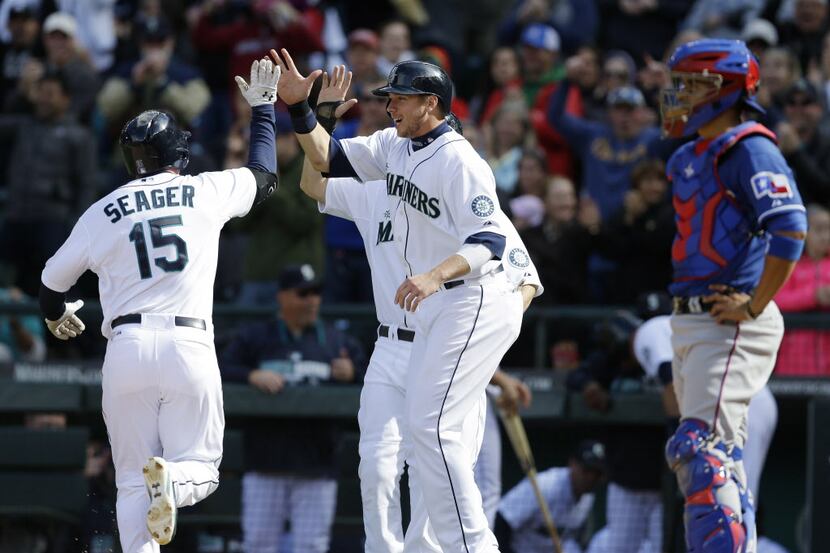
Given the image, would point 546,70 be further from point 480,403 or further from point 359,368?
point 480,403

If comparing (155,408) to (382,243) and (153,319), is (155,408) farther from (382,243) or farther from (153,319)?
(382,243)

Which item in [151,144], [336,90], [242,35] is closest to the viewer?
[151,144]

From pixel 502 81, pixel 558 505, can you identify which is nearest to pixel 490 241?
pixel 558 505

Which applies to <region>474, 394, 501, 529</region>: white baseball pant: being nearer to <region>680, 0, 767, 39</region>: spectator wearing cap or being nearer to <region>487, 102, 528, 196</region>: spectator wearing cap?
<region>487, 102, 528, 196</region>: spectator wearing cap

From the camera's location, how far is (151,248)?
21.7ft

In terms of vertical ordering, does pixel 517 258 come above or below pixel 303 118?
below

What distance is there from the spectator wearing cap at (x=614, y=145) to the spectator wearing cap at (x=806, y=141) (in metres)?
0.97

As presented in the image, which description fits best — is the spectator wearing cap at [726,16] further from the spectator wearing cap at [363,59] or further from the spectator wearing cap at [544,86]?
the spectator wearing cap at [363,59]

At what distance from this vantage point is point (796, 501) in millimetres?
9891

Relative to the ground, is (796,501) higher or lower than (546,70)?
lower

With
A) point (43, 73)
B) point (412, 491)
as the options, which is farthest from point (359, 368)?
point (43, 73)

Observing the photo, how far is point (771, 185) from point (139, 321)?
279 cm

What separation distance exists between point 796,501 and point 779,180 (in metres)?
3.59

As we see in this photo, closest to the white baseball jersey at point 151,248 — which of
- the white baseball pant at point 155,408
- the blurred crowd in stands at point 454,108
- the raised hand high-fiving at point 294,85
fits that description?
the white baseball pant at point 155,408
